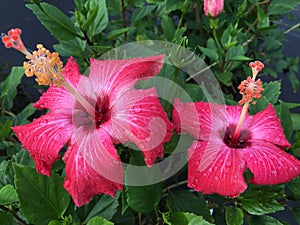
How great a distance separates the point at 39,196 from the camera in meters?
0.75

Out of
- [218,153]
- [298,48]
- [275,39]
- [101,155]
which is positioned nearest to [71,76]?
[101,155]

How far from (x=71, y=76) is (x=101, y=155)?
23 cm

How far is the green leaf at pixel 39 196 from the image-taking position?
2.37 ft

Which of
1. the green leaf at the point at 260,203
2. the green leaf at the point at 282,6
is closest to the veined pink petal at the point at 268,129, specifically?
the green leaf at the point at 260,203

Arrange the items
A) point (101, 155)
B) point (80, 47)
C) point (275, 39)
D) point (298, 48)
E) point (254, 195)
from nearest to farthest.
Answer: point (101, 155) < point (254, 195) < point (80, 47) < point (275, 39) < point (298, 48)

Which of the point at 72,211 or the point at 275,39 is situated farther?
the point at 275,39

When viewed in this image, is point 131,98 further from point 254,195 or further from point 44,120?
point 254,195

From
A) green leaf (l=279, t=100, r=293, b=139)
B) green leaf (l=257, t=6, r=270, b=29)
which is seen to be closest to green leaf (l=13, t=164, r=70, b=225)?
green leaf (l=279, t=100, r=293, b=139)

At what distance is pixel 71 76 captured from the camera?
0.85m

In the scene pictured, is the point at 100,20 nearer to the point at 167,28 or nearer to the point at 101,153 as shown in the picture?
the point at 167,28

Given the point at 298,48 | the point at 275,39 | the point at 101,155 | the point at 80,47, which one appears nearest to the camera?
the point at 101,155

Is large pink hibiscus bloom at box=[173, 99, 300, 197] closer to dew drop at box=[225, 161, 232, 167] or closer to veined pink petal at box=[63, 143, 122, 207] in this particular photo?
dew drop at box=[225, 161, 232, 167]

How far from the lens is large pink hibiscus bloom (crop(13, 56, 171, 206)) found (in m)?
0.69

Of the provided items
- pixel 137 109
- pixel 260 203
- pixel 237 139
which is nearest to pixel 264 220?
pixel 260 203
